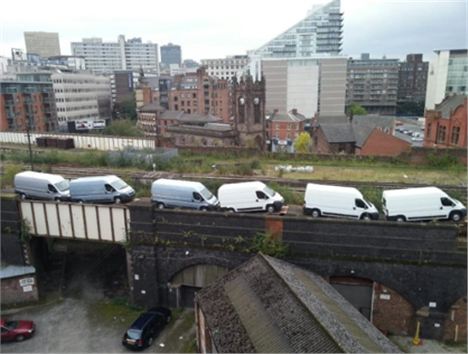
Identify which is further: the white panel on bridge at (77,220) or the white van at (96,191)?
the white van at (96,191)

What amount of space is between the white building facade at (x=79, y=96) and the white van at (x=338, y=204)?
7176 cm

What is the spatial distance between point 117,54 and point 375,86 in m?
126

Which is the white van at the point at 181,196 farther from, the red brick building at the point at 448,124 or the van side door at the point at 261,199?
the red brick building at the point at 448,124

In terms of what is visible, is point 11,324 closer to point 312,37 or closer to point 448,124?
point 448,124

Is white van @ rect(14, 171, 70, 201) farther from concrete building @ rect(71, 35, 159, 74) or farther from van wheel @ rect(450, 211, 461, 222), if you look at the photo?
concrete building @ rect(71, 35, 159, 74)

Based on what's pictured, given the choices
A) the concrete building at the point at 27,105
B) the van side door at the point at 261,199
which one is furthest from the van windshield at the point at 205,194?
the concrete building at the point at 27,105

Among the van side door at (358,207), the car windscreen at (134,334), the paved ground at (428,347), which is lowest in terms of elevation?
the paved ground at (428,347)

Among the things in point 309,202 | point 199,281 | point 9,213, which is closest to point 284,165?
point 309,202

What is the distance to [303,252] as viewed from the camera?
1557cm

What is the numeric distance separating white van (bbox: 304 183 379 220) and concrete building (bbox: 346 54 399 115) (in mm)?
107398

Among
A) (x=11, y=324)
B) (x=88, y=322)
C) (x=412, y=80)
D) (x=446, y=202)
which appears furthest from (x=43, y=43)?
(x=446, y=202)

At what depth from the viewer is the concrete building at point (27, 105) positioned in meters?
64.4

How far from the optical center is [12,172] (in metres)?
25.8

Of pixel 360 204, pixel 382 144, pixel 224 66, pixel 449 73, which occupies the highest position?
pixel 224 66
